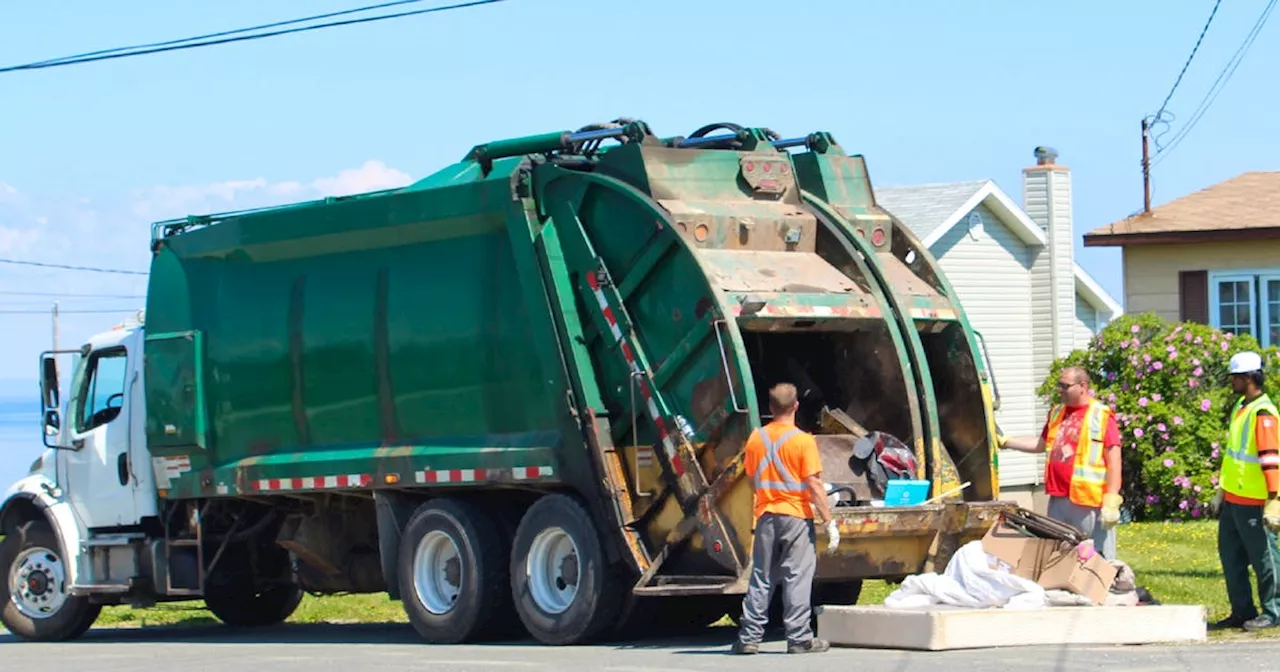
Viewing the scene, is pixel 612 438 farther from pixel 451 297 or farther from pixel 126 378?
pixel 126 378

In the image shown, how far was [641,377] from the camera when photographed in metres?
12.2

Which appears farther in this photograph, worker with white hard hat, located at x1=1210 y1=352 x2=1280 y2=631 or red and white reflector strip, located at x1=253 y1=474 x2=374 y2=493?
red and white reflector strip, located at x1=253 y1=474 x2=374 y2=493

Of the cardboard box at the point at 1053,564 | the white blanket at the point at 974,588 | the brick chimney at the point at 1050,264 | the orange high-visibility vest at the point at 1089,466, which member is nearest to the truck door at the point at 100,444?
the white blanket at the point at 974,588

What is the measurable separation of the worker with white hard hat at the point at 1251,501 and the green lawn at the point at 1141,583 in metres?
2.03

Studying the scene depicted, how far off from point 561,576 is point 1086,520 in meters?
3.10

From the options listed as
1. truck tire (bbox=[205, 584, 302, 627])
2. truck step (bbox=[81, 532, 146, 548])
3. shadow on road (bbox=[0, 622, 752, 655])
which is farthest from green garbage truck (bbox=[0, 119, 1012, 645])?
truck tire (bbox=[205, 584, 302, 627])

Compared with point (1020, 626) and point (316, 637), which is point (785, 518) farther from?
point (316, 637)

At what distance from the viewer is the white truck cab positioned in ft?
52.2

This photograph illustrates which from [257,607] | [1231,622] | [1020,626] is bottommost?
[257,607]

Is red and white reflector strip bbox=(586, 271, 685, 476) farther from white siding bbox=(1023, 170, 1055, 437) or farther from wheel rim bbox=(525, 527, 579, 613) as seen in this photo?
white siding bbox=(1023, 170, 1055, 437)

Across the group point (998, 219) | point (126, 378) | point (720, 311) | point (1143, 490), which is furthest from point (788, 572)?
point (998, 219)

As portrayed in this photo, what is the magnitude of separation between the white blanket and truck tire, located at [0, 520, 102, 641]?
7.18m

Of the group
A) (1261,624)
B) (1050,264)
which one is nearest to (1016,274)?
(1050,264)

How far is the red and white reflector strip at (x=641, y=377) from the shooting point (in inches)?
475
